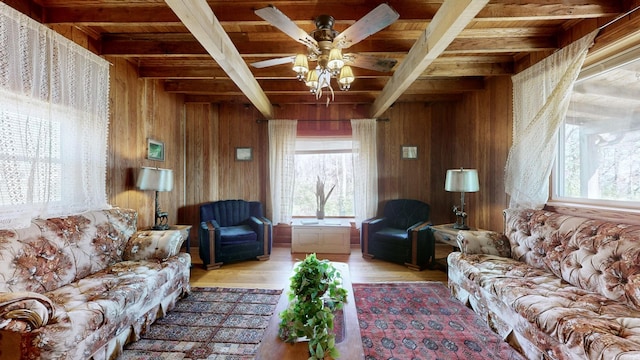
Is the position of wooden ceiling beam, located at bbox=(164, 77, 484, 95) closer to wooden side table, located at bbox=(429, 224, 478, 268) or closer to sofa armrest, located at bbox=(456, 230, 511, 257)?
wooden side table, located at bbox=(429, 224, 478, 268)

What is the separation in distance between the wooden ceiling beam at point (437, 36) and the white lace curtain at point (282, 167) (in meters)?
2.05

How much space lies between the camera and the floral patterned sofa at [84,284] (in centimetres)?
133

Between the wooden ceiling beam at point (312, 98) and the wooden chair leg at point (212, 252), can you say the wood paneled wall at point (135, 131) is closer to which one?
the wooden ceiling beam at point (312, 98)

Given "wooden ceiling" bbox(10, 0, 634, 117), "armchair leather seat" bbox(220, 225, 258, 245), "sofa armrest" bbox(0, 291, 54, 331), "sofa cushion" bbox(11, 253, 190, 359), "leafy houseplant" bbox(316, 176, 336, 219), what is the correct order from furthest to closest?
"leafy houseplant" bbox(316, 176, 336, 219)
"armchair leather seat" bbox(220, 225, 258, 245)
"wooden ceiling" bbox(10, 0, 634, 117)
"sofa cushion" bbox(11, 253, 190, 359)
"sofa armrest" bbox(0, 291, 54, 331)

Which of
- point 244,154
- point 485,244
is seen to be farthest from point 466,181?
point 244,154

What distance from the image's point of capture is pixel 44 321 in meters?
1.35

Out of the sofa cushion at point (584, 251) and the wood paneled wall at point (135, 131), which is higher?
the wood paneled wall at point (135, 131)

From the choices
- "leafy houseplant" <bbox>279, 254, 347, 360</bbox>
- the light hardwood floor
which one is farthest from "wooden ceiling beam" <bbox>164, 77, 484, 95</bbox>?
"leafy houseplant" <bbox>279, 254, 347, 360</bbox>

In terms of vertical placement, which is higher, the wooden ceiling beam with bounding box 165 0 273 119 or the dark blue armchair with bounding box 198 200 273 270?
the wooden ceiling beam with bounding box 165 0 273 119

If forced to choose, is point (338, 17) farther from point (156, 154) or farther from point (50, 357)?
point (156, 154)

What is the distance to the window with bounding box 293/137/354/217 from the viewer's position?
4770mm

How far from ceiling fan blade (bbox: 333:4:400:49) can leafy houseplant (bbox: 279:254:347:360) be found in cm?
153

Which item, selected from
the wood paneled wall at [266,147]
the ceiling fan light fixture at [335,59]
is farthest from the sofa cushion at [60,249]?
the ceiling fan light fixture at [335,59]

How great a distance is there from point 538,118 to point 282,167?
11.3ft
